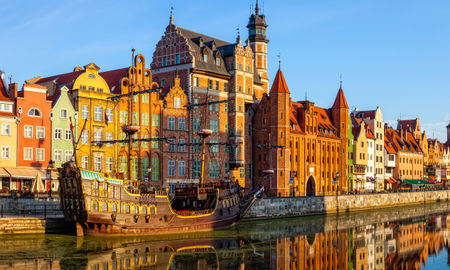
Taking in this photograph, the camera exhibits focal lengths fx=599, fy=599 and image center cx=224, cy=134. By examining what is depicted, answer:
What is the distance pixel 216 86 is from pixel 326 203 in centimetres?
2287

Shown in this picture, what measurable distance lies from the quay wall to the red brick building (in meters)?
9.45

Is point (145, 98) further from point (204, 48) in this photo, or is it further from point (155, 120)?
point (204, 48)

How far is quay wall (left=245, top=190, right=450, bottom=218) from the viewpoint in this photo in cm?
7462

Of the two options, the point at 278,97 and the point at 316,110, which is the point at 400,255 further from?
the point at 316,110

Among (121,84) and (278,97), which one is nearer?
(121,84)

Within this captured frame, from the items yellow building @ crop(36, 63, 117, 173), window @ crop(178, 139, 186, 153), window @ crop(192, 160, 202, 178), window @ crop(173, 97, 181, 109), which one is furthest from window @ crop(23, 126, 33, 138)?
window @ crop(192, 160, 202, 178)

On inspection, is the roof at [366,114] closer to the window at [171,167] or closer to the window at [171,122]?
the window at [171,122]

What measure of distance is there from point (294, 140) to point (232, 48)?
18277mm

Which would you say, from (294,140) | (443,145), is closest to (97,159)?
(294,140)

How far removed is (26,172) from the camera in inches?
2488

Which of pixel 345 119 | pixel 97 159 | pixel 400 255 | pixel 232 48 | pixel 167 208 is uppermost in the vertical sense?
pixel 232 48

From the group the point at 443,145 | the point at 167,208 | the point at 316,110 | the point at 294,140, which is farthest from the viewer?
the point at 443,145

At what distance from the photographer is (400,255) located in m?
52.4

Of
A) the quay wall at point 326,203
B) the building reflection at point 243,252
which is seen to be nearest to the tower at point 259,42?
the quay wall at point 326,203
